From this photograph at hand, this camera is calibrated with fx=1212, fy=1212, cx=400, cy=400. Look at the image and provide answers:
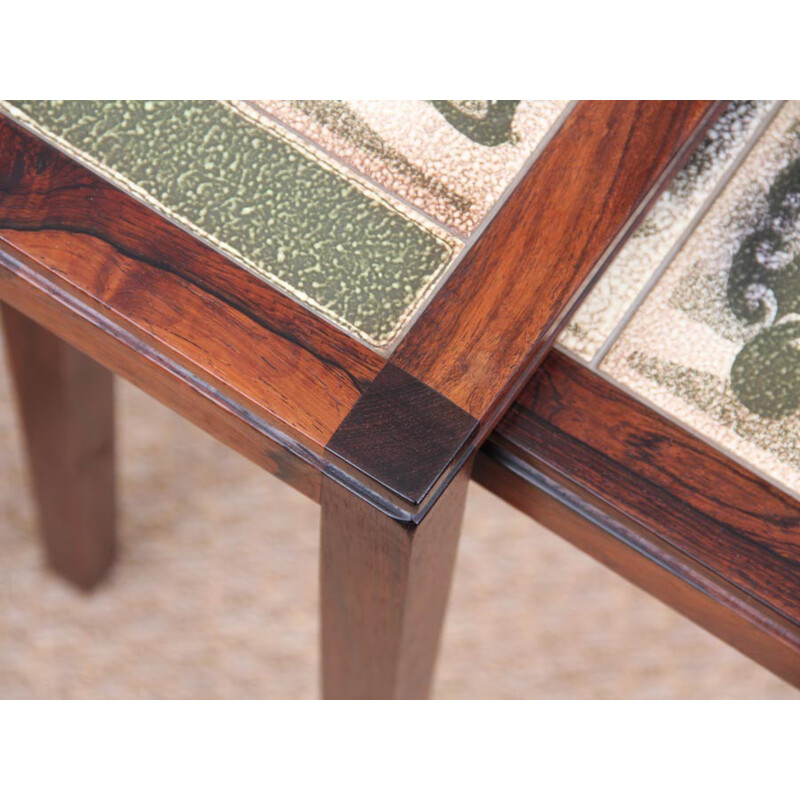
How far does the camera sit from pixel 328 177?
506 mm

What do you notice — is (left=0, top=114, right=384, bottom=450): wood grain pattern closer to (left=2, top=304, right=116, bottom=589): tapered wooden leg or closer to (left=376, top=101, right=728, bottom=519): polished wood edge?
(left=376, top=101, right=728, bottom=519): polished wood edge

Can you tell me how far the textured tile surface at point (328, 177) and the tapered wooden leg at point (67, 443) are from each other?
22cm

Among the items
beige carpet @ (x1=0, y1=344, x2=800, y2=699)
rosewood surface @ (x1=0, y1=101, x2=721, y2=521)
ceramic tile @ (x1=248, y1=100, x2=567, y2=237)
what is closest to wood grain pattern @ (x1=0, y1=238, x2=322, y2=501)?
rosewood surface @ (x1=0, y1=101, x2=721, y2=521)

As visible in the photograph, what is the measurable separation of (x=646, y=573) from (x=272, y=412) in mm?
173

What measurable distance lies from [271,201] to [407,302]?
7 centimetres

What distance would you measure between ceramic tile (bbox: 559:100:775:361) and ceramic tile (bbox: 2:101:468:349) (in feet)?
0.23

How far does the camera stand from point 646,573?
0.51 m

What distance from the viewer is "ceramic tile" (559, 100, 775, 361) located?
0.51 m

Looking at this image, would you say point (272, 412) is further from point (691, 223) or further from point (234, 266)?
A: point (691, 223)

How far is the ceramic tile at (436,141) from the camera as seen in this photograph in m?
0.50

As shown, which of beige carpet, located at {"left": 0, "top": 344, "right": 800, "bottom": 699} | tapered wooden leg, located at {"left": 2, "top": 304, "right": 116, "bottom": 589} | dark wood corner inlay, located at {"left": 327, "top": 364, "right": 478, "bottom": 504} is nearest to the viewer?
dark wood corner inlay, located at {"left": 327, "top": 364, "right": 478, "bottom": 504}

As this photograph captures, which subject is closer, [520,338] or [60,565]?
[520,338]

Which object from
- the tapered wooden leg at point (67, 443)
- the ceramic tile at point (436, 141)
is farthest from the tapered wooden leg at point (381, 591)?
the tapered wooden leg at point (67, 443)
